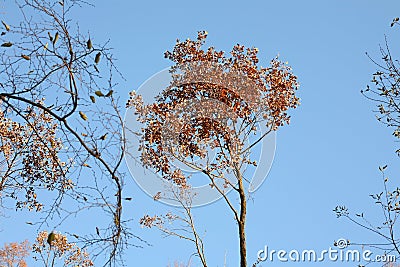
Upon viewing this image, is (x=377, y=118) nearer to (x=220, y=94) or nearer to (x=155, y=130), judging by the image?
(x=220, y=94)

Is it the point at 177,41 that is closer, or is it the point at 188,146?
the point at 188,146

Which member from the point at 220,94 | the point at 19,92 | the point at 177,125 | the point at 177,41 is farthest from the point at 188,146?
the point at 19,92

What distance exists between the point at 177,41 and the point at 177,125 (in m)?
1.46

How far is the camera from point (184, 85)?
338 inches

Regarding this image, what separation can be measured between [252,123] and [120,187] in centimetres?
617

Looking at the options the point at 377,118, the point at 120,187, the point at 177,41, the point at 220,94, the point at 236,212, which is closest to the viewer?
the point at 120,187

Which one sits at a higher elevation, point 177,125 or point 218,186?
point 177,125

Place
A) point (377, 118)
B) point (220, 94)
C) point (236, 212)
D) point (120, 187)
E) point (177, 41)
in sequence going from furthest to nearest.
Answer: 1. point (177, 41)
2. point (220, 94)
3. point (236, 212)
4. point (377, 118)
5. point (120, 187)

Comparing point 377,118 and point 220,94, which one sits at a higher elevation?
point 220,94

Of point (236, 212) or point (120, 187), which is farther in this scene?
point (236, 212)

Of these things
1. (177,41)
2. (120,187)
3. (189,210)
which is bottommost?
(120,187)

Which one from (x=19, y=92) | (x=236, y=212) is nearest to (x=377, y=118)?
(x=236, y=212)

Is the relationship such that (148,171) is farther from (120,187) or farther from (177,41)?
(120,187)

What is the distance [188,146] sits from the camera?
8258 mm
